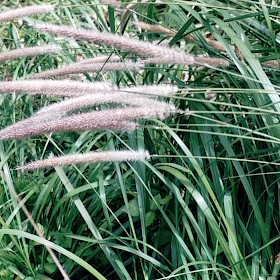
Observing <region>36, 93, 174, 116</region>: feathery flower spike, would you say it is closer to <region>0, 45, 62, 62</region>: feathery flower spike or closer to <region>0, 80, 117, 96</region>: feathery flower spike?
<region>0, 80, 117, 96</region>: feathery flower spike

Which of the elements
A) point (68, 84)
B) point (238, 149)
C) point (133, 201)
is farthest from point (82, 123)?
point (238, 149)

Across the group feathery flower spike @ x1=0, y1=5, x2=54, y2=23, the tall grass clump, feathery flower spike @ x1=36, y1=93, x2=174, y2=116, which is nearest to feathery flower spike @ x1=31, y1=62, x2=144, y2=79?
the tall grass clump

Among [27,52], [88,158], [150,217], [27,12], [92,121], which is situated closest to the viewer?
[92,121]

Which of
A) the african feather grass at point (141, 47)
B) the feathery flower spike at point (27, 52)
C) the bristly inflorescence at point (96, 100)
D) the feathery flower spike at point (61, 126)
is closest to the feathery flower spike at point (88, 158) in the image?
the bristly inflorescence at point (96, 100)

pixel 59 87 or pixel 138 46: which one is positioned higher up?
pixel 138 46

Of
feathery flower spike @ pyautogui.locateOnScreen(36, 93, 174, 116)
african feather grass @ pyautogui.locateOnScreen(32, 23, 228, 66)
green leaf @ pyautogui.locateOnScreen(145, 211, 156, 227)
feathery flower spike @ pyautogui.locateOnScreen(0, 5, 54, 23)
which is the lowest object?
green leaf @ pyautogui.locateOnScreen(145, 211, 156, 227)

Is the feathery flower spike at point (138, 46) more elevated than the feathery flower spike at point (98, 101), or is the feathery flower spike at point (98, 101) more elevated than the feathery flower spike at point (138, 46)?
the feathery flower spike at point (138, 46)

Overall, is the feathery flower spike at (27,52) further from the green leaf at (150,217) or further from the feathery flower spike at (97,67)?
the green leaf at (150,217)

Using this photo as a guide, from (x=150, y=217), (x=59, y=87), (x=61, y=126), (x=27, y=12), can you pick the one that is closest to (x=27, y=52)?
(x=27, y=12)

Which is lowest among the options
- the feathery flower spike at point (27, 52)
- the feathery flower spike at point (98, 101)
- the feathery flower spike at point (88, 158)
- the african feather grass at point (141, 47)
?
the feathery flower spike at point (88, 158)

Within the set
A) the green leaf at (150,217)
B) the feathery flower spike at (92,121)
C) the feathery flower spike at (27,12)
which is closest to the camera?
the feathery flower spike at (92,121)

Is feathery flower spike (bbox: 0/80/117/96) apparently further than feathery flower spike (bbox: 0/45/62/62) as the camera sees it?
No

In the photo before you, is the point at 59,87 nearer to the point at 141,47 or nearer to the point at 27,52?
the point at 141,47

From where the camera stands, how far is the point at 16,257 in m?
2.14
